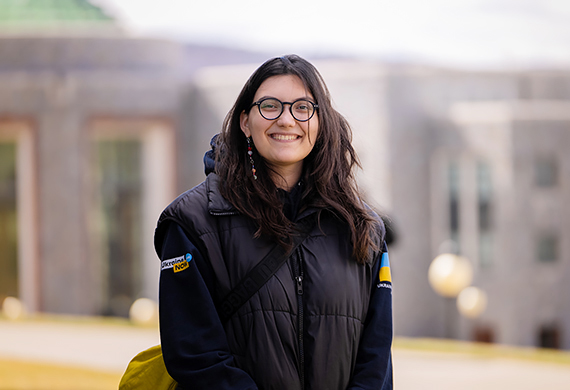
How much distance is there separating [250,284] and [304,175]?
0.45m

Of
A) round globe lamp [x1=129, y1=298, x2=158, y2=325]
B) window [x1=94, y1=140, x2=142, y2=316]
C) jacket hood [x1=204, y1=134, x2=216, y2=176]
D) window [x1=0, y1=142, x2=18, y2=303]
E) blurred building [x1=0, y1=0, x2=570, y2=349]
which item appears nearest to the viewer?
jacket hood [x1=204, y1=134, x2=216, y2=176]

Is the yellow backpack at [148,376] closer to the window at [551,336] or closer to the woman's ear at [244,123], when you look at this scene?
the woman's ear at [244,123]

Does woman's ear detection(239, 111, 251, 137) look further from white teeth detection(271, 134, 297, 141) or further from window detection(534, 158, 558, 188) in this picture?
window detection(534, 158, 558, 188)

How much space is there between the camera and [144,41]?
2355 cm

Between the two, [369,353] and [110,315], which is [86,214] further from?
[369,353]

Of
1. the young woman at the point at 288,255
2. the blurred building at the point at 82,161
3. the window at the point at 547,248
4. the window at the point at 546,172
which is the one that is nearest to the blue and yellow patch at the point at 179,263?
the young woman at the point at 288,255

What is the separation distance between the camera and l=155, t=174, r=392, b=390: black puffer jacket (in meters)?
2.24

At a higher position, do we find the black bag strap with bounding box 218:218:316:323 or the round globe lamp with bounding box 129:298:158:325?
the black bag strap with bounding box 218:218:316:323

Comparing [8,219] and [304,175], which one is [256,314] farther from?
[8,219]

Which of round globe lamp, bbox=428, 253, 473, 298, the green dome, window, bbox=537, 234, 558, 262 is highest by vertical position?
the green dome

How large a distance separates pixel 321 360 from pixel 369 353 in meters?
0.18

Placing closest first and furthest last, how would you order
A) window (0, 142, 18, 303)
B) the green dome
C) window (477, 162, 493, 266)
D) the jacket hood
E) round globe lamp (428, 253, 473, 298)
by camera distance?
the jacket hood, round globe lamp (428, 253, 473, 298), window (477, 162, 493, 266), window (0, 142, 18, 303), the green dome

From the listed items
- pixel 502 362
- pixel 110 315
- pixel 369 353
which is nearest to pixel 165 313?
pixel 369 353

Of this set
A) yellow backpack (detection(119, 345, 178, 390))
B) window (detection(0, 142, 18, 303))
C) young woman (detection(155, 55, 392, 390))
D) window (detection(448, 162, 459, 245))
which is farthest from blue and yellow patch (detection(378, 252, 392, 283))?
window (detection(0, 142, 18, 303))
